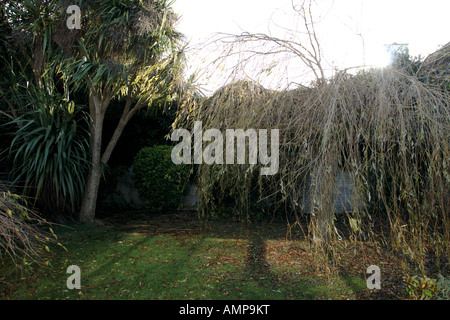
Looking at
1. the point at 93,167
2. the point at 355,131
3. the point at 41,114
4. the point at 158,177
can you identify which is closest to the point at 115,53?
the point at 41,114

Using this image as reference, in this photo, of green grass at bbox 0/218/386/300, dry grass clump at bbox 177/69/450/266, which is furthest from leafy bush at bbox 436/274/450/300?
green grass at bbox 0/218/386/300

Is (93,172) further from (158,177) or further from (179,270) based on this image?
(179,270)

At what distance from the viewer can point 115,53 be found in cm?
584

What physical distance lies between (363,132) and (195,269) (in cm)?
242

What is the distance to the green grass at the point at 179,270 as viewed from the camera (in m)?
3.19

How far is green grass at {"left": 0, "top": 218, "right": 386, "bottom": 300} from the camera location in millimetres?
3191

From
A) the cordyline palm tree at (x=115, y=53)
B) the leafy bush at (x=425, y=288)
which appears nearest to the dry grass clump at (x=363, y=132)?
the leafy bush at (x=425, y=288)

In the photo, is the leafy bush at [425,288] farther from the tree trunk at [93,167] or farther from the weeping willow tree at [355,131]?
the tree trunk at [93,167]

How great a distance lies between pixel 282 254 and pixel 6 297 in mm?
3180

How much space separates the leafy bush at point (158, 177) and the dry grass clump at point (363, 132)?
9.10 feet

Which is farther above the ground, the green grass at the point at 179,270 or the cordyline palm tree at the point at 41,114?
the cordyline palm tree at the point at 41,114

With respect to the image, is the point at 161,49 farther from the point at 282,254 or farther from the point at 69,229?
the point at 282,254

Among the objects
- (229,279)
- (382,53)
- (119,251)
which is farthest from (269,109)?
(119,251)
